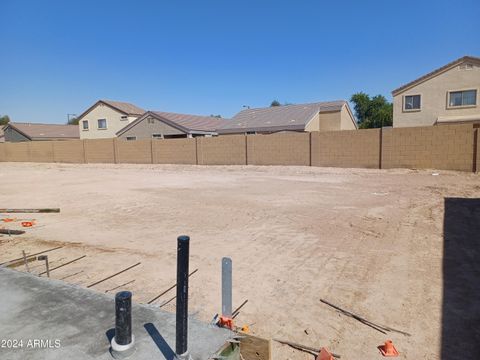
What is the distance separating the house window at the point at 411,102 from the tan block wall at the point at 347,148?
40.3 feet

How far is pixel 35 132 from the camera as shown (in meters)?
48.0

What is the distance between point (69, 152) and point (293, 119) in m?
22.1

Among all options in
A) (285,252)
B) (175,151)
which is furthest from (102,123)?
(285,252)

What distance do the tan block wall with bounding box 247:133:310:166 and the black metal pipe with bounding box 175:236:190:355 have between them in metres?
20.0

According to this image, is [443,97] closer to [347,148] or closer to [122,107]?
[347,148]

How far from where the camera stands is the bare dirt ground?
370cm

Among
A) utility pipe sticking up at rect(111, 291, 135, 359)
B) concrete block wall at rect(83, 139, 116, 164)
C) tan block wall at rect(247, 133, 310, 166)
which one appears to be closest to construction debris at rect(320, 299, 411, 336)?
utility pipe sticking up at rect(111, 291, 135, 359)

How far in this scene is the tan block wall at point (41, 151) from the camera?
35188mm

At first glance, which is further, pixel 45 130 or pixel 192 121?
pixel 45 130

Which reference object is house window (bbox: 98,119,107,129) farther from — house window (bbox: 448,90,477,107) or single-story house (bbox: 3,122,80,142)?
house window (bbox: 448,90,477,107)

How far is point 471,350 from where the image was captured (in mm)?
3148

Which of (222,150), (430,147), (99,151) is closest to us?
(430,147)

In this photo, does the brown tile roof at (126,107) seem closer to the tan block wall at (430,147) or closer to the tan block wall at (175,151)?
the tan block wall at (175,151)

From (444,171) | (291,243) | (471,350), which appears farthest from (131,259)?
(444,171)
